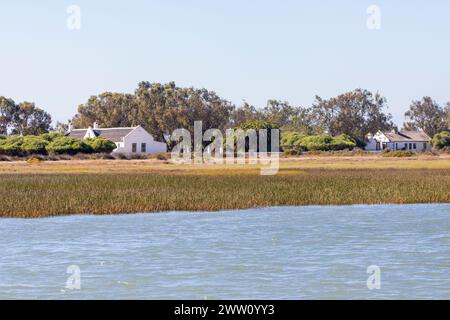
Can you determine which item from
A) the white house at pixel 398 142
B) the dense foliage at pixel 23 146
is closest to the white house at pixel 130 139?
the dense foliage at pixel 23 146

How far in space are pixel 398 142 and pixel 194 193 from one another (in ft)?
354

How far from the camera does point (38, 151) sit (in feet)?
335

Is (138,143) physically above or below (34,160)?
above

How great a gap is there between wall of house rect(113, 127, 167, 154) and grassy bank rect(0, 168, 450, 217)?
204ft

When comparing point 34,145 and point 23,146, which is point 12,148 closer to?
point 23,146

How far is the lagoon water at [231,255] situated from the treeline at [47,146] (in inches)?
2630

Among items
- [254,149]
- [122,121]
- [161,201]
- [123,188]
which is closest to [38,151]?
[254,149]

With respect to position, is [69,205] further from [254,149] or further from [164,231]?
[254,149]

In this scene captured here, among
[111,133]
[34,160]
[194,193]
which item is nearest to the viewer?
[194,193]

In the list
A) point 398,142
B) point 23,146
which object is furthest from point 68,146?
point 398,142

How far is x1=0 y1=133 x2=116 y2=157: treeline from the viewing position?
333 feet

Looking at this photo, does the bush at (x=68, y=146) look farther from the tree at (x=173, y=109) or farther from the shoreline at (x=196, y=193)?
the shoreline at (x=196, y=193)

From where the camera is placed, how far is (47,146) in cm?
10244

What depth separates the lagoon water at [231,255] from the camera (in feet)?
71.0
